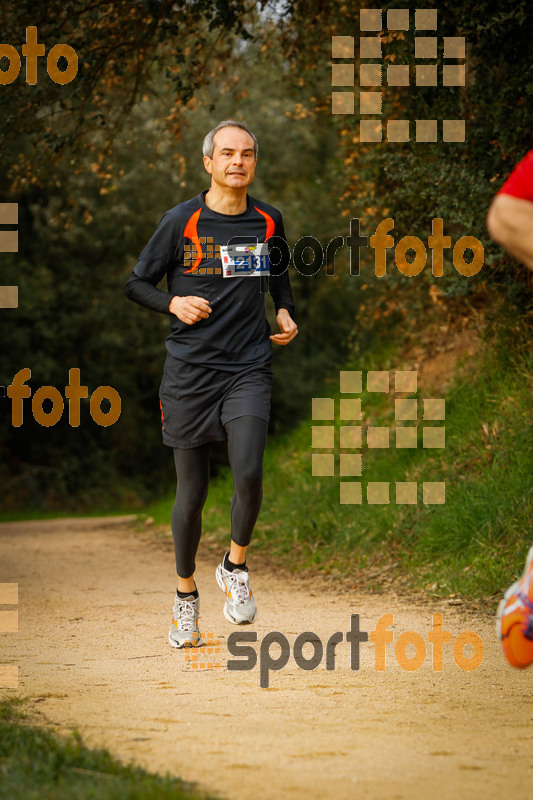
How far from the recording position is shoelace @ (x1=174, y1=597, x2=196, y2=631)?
5.26 meters

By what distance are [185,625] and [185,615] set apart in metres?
0.05

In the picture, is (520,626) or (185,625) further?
(185,625)

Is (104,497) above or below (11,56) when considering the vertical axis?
below

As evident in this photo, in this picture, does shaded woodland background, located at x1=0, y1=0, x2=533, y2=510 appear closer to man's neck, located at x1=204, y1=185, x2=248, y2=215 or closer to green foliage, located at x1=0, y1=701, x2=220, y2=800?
man's neck, located at x1=204, y1=185, x2=248, y2=215

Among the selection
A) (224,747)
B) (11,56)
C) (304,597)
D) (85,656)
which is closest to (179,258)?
(85,656)

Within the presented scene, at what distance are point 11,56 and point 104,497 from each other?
15.6m

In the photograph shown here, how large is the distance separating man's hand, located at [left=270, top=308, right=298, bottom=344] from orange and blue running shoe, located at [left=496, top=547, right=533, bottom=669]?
6.53ft

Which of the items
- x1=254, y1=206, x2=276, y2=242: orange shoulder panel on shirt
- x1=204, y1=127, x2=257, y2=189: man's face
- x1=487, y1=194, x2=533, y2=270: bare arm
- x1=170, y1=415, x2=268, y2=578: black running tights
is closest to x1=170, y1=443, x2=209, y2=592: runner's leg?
x1=170, y1=415, x2=268, y2=578: black running tights

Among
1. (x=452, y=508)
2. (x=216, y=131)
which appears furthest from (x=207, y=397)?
(x=452, y=508)

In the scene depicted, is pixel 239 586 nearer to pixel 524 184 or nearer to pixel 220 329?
pixel 220 329

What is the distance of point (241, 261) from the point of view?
4.94 meters

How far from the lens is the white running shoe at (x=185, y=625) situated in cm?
526

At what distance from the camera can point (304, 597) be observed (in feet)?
24.1

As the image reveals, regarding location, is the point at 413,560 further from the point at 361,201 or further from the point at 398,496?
the point at 361,201
